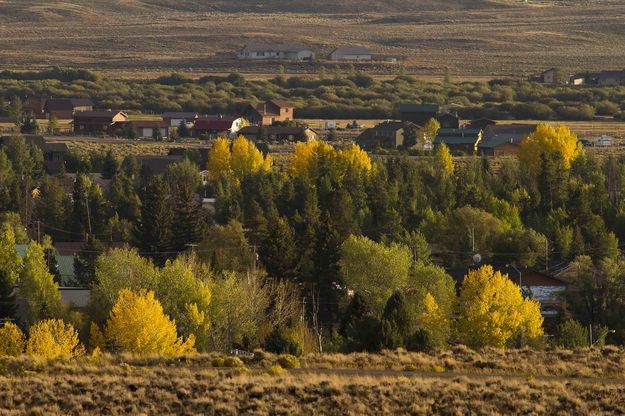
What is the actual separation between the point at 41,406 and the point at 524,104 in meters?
98.0

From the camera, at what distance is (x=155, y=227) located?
58.8 m

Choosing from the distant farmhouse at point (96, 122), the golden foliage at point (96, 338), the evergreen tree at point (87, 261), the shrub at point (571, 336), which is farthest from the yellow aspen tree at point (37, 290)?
the distant farmhouse at point (96, 122)

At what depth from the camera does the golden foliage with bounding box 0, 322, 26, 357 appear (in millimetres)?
39000

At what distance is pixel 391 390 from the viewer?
25172 mm

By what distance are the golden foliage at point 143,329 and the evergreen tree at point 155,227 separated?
1658 centimetres

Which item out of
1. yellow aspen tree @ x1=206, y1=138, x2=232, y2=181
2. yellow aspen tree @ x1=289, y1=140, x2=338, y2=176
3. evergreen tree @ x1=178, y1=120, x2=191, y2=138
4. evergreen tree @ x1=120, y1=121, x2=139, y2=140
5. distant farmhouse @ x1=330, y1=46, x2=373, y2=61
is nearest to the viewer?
yellow aspen tree @ x1=289, y1=140, x2=338, y2=176

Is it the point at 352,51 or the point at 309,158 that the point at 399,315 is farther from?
the point at 352,51

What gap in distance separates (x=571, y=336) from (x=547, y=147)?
3756cm

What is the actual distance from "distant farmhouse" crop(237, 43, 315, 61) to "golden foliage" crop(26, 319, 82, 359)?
136 m

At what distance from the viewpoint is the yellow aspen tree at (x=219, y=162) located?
254ft

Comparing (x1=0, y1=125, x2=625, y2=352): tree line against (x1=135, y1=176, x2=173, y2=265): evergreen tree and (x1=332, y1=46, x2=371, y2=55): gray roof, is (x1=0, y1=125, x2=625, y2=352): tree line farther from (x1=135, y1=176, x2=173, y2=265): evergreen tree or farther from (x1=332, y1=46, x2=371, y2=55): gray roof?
(x1=332, y1=46, x2=371, y2=55): gray roof

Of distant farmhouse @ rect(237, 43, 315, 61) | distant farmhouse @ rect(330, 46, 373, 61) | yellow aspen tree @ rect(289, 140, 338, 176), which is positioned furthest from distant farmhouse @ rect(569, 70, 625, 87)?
yellow aspen tree @ rect(289, 140, 338, 176)

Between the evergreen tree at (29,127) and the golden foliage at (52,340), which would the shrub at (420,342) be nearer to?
the golden foliage at (52,340)

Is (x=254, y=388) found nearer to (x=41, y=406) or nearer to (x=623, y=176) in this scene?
(x=41, y=406)
